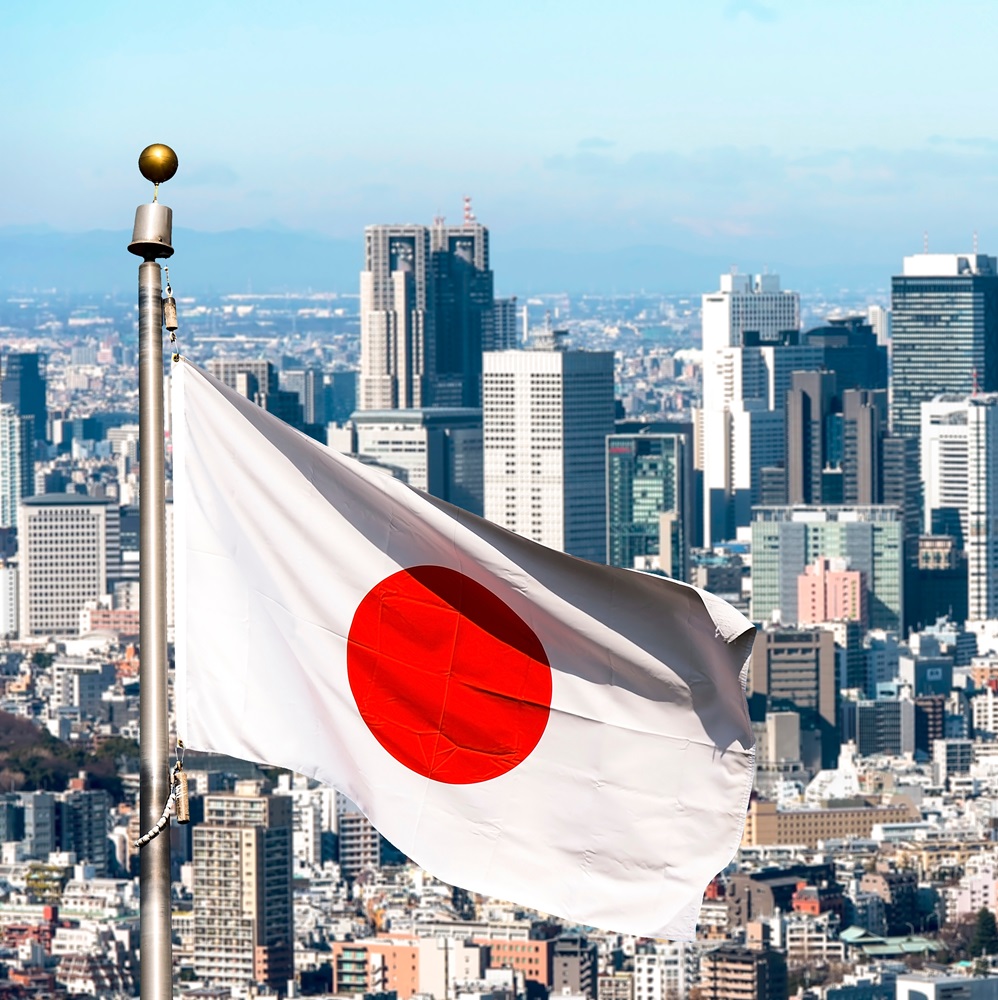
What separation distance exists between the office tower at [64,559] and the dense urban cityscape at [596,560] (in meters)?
0.09

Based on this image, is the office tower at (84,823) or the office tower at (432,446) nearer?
the office tower at (84,823)

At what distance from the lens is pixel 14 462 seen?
11019 cm

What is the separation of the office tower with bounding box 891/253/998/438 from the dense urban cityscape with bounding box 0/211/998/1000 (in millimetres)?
111

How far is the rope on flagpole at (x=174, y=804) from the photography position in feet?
19.9

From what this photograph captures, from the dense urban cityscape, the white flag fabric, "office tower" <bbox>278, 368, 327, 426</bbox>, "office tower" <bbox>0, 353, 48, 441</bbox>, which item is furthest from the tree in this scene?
"office tower" <bbox>0, 353, 48, 441</bbox>

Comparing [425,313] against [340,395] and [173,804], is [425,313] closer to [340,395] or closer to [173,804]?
[340,395]

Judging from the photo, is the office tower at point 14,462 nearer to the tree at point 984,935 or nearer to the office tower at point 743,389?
the office tower at point 743,389

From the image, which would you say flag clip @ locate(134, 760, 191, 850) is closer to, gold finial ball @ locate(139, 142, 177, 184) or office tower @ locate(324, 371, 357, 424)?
gold finial ball @ locate(139, 142, 177, 184)

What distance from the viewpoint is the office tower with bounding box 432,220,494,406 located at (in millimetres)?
116750

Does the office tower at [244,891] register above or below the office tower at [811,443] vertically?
below

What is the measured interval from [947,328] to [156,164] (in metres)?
108

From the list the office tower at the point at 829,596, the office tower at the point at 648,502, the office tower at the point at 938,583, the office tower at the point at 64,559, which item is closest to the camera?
the office tower at the point at 829,596

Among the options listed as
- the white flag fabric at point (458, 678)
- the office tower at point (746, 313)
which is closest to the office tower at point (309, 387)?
the office tower at point (746, 313)

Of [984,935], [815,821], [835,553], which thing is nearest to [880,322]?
[835,553]
